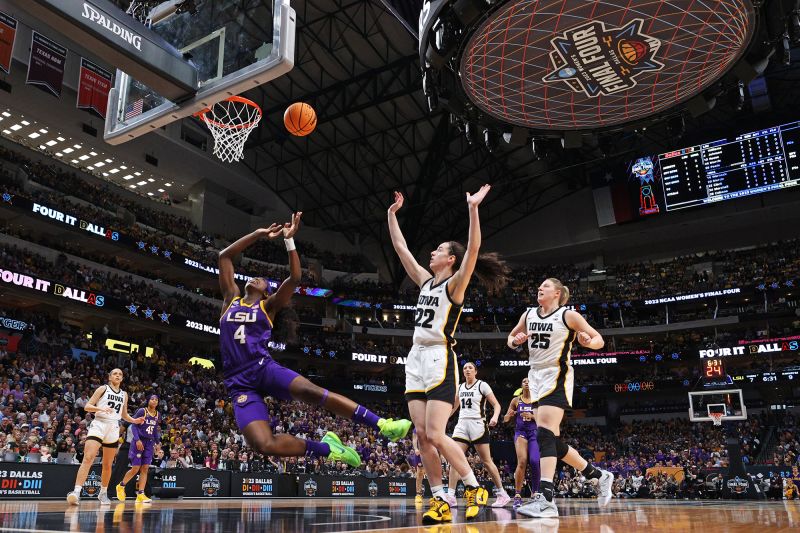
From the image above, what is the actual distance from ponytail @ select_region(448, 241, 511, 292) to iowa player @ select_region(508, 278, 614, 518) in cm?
63

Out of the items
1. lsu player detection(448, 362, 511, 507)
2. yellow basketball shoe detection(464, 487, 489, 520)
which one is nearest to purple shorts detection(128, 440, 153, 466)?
lsu player detection(448, 362, 511, 507)

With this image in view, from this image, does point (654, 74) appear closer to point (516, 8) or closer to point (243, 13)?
point (516, 8)

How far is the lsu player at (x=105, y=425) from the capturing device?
9.77 m

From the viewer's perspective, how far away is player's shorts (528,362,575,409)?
6.74m

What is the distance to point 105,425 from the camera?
32.9ft

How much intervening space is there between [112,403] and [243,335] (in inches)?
230

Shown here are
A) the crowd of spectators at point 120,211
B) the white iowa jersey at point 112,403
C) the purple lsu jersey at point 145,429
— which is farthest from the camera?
the crowd of spectators at point 120,211

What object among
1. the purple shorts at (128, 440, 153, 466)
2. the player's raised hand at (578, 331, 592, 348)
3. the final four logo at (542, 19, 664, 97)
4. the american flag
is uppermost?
the final four logo at (542, 19, 664, 97)

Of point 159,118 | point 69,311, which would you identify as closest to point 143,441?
point 159,118

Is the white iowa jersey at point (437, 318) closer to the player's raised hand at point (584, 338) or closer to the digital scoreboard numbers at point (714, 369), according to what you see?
the player's raised hand at point (584, 338)

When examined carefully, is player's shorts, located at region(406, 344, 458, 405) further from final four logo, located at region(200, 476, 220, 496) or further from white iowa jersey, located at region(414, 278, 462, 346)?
final four logo, located at region(200, 476, 220, 496)

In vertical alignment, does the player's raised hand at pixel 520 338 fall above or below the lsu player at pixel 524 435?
above

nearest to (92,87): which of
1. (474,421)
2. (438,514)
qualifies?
(474,421)

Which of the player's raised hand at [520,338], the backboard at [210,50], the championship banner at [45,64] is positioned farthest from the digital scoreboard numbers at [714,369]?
the championship banner at [45,64]
